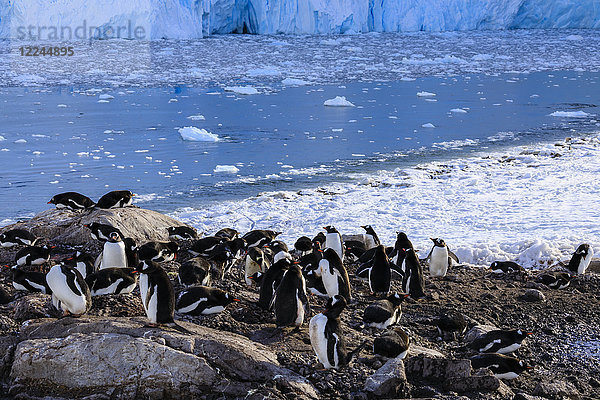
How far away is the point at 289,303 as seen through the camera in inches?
185

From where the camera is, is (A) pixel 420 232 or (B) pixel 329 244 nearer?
(B) pixel 329 244

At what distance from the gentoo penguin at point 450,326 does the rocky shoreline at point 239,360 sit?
0.06m

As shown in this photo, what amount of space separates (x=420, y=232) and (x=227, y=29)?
2921 cm

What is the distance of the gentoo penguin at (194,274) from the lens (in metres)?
5.42

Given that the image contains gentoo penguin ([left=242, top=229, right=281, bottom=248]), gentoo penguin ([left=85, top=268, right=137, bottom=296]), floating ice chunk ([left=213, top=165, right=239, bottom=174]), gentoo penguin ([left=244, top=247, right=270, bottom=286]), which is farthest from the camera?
floating ice chunk ([left=213, top=165, right=239, bottom=174])

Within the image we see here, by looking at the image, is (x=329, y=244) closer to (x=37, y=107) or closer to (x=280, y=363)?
(x=280, y=363)

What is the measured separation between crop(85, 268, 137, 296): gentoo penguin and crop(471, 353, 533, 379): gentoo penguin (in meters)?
2.55

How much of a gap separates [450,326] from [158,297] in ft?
7.06

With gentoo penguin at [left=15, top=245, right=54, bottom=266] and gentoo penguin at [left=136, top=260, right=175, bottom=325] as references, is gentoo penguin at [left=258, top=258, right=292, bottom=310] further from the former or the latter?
gentoo penguin at [left=15, top=245, right=54, bottom=266]

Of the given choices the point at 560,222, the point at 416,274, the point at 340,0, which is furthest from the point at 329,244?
the point at 340,0

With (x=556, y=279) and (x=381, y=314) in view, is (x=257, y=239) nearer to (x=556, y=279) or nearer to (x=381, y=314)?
(x=381, y=314)

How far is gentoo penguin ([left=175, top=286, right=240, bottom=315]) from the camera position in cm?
481

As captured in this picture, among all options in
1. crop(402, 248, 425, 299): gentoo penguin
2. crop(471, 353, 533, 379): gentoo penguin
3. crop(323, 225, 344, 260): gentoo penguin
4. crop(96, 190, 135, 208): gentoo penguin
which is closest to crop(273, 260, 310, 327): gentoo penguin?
crop(471, 353, 533, 379): gentoo penguin

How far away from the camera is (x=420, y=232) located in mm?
8898
